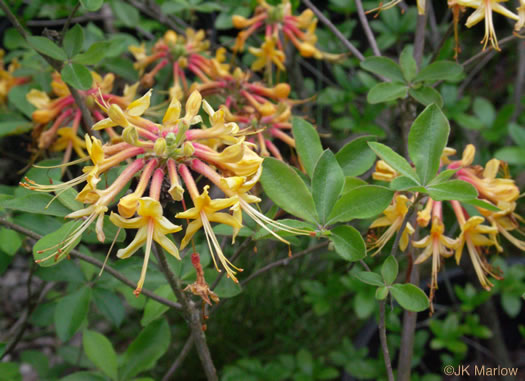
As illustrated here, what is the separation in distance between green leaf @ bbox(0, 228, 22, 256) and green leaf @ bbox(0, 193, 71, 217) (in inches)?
9.9

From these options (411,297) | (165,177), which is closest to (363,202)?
A: (411,297)

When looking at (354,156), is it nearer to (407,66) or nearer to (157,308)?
(407,66)

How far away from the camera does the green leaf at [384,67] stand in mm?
1031

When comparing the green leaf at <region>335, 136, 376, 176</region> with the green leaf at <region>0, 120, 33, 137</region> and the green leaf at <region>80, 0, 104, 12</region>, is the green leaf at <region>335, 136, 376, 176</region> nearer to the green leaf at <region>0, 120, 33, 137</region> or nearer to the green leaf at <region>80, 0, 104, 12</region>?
the green leaf at <region>80, 0, 104, 12</region>

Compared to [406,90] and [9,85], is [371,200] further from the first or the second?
[9,85]

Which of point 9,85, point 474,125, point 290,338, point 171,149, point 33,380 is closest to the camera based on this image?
point 171,149

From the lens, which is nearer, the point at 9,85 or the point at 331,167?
the point at 331,167

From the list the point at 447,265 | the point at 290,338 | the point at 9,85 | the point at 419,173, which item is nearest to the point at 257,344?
the point at 290,338

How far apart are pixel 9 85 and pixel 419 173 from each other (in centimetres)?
121

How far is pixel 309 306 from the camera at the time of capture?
6.88ft

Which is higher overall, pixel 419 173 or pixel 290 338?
pixel 419 173

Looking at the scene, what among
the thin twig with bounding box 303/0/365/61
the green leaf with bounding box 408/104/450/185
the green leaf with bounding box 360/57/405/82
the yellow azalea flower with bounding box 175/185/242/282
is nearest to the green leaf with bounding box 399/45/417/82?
the green leaf with bounding box 360/57/405/82

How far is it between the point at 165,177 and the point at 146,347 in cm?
47

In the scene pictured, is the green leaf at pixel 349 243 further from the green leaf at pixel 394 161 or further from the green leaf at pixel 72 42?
the green leaf at pixel 72 42
